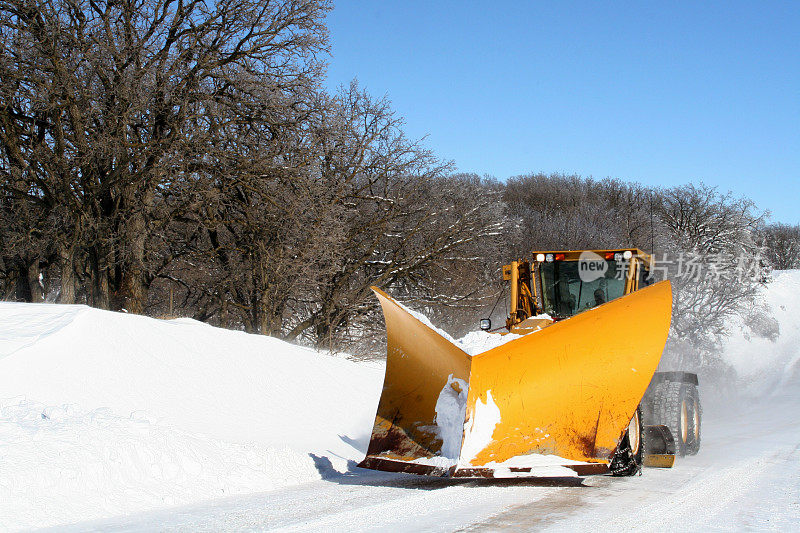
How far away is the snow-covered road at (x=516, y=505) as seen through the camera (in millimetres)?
4324

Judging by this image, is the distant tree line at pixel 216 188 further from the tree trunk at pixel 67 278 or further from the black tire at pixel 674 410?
the black tire at pixel 674 410

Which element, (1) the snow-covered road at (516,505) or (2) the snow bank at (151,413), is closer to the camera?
(1) the snow-covered road at (516,505)

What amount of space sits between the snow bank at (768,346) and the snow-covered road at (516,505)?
14.8 m

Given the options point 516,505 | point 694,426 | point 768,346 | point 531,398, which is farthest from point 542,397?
point 768,346

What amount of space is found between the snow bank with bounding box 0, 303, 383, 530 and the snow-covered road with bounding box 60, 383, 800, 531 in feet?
1.21

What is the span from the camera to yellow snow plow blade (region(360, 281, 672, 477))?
17.4 ft

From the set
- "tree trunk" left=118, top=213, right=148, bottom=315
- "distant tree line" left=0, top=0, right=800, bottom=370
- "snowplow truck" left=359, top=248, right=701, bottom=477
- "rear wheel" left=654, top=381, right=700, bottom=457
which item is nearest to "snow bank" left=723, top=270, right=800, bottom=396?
"distant tree line" left=0, top=0, right=800, bottom=370

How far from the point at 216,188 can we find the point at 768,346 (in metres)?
26.9

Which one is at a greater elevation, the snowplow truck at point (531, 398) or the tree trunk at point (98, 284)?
the tree trunk at point (98, 284)

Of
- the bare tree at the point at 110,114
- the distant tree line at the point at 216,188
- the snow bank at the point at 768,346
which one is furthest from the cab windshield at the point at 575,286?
the snow bank at the point at 768,346

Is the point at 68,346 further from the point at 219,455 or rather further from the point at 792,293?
the point at 792,293

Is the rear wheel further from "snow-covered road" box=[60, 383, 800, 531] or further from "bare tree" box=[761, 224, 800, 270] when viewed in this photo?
"bare tree" box=[761, 224, 800, 270]

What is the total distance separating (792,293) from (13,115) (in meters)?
43.5

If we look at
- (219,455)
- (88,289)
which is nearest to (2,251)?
(88,289)
